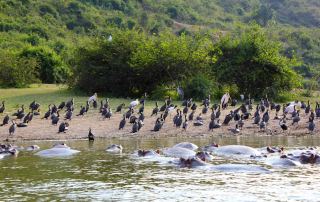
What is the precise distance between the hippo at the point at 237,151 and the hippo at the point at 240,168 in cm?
214

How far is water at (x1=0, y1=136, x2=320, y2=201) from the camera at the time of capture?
37.8 ft

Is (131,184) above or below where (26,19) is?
below

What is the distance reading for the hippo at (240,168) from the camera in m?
13.9

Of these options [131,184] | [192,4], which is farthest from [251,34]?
[192,4]

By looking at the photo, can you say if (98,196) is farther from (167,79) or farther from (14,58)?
(14,58)

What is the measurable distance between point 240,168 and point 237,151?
2.67 m

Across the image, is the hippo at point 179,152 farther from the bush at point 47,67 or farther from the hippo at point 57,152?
the bush at point 47,67

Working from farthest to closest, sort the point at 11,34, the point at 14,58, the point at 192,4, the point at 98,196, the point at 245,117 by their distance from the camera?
the point at 192,4
the point at 11,34
the point at 14,58
the point at 245,117
the point at 98,196

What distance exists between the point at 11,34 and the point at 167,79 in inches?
1369

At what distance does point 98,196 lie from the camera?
11641 mm

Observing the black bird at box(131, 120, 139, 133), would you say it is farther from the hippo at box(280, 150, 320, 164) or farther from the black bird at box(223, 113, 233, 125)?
the hippo at box(280, 150, 320, 164)

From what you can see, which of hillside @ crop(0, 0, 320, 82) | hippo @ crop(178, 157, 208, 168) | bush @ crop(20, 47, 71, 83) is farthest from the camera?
hillside @ crop(0, 0, 320, 82)

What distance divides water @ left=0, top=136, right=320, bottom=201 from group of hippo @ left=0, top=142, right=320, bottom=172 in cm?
34

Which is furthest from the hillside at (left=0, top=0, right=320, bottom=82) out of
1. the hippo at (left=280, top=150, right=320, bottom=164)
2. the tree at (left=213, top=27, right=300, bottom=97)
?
the hippo at (left=280, top=150, right=320, bottom=164)
